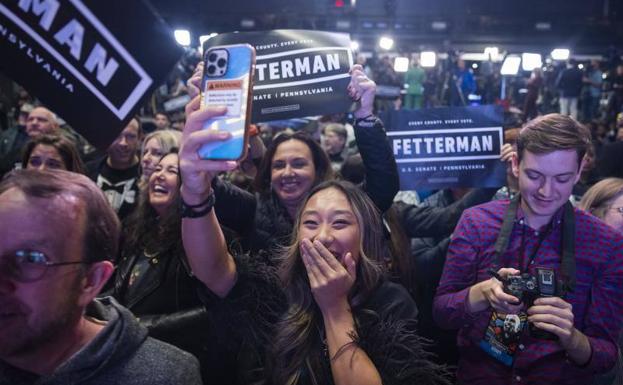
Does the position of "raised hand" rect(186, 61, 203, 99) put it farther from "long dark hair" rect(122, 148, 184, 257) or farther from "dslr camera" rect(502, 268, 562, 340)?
"dslr camera" rect(502, 268, 562, 340)

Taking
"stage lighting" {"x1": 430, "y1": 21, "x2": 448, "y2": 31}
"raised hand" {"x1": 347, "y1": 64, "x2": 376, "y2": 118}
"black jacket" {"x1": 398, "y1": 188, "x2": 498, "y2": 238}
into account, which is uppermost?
"stage lighting" {"x1": 430, "y1": 21, "x2": 448, "y2": 31}

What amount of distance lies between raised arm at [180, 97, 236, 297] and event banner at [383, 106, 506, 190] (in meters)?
1.57

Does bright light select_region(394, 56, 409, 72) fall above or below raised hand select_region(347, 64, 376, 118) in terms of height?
above

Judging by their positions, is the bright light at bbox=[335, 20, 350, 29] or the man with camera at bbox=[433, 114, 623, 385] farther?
the bright light at bbox=[335, 20, 350, 29]

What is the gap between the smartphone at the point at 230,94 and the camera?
1.32m

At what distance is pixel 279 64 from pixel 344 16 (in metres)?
20.9

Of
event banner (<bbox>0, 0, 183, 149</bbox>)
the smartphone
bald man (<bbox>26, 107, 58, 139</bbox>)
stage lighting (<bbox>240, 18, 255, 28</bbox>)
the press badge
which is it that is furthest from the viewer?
stage lighting (<bbox>240, 18, 255, 28</bbox>)

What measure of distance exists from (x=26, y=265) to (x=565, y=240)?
Answer: 1.65m

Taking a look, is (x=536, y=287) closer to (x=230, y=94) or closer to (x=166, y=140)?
(x=230, y=94)

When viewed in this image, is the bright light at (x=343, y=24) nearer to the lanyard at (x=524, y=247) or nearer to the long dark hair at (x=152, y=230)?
the long dark hair at (x=152, y=230)

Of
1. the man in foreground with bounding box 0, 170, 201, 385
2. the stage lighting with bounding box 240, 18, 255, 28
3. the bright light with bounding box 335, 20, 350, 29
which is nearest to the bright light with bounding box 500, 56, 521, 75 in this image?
the bright light with bounding box 335, 20, 350, 29

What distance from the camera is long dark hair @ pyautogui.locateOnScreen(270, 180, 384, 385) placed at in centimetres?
160

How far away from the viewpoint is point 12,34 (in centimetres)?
144

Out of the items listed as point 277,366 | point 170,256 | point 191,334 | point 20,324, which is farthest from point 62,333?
point 170,256
